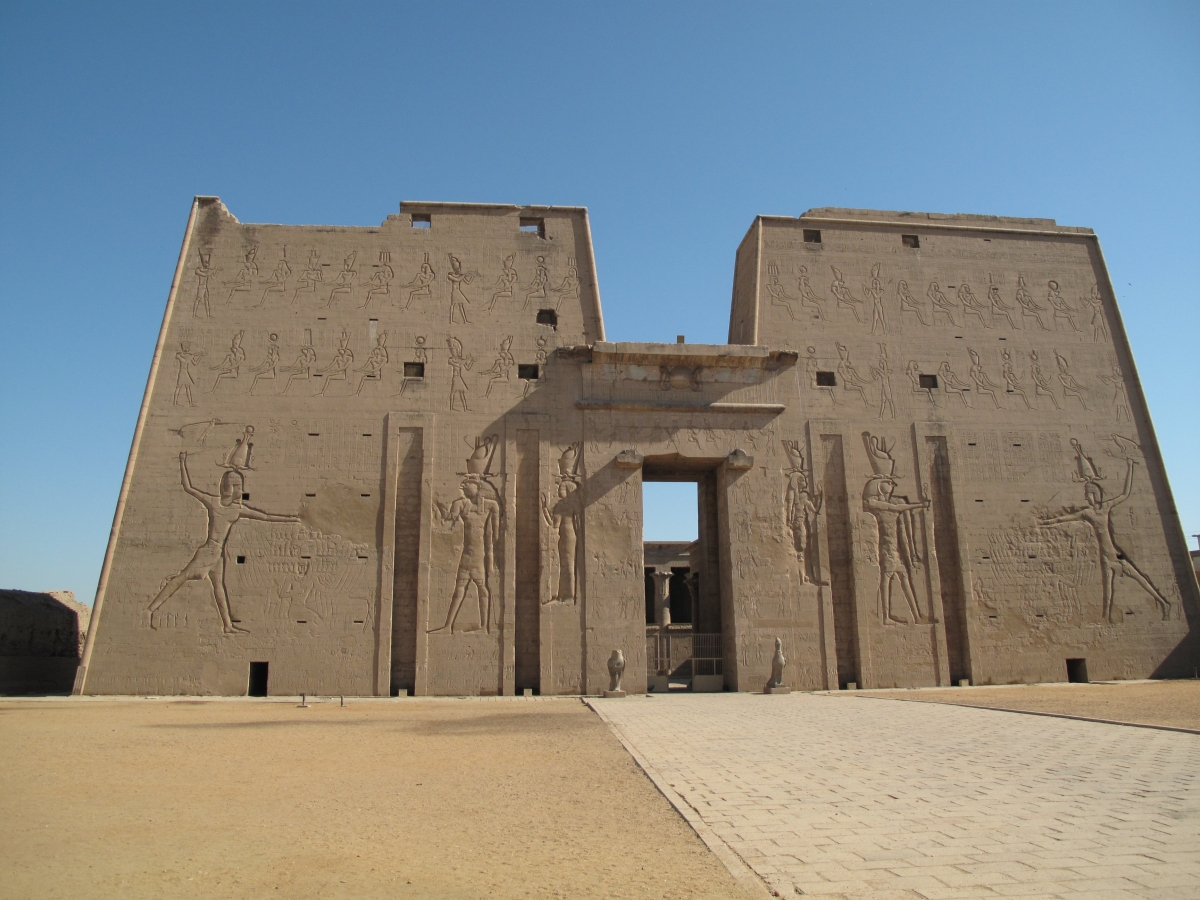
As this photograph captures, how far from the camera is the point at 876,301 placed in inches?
721

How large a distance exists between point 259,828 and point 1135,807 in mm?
5276

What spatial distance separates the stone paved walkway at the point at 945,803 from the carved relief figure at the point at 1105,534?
9.37 metres

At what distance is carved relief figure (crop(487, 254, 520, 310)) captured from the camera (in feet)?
56.5

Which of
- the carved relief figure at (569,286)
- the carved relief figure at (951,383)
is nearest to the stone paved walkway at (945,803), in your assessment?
the carved relief figure at (951,383)

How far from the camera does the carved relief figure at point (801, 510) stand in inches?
646

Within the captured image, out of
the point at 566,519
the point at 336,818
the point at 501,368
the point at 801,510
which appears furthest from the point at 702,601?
the point at 336,818

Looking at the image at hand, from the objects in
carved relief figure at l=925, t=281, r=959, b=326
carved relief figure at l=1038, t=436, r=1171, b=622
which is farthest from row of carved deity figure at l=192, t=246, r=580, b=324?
carved relief figure at l=1038, t=436, r=1171, b=622

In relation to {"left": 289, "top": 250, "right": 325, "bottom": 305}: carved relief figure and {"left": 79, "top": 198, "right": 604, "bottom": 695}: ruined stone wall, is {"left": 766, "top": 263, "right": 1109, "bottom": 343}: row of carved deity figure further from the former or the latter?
{"left": 289, "top": 250, "right": 325, "bottom": 305}: carved relief figure

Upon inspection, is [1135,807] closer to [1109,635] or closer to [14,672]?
[1109,635]

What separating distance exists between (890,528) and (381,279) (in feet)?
38.7

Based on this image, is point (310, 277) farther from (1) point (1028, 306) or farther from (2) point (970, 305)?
(1) point (1028, 306)

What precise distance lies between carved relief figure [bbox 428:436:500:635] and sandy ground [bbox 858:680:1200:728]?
719 cm

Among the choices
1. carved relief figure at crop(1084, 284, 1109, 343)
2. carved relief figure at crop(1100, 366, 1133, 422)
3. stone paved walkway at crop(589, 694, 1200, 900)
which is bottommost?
stone paved walkway at crop(589, 694, 1200, 900)

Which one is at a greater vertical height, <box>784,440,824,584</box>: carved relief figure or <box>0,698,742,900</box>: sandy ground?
<box>784,440,824,584</box>: carved relief figure
